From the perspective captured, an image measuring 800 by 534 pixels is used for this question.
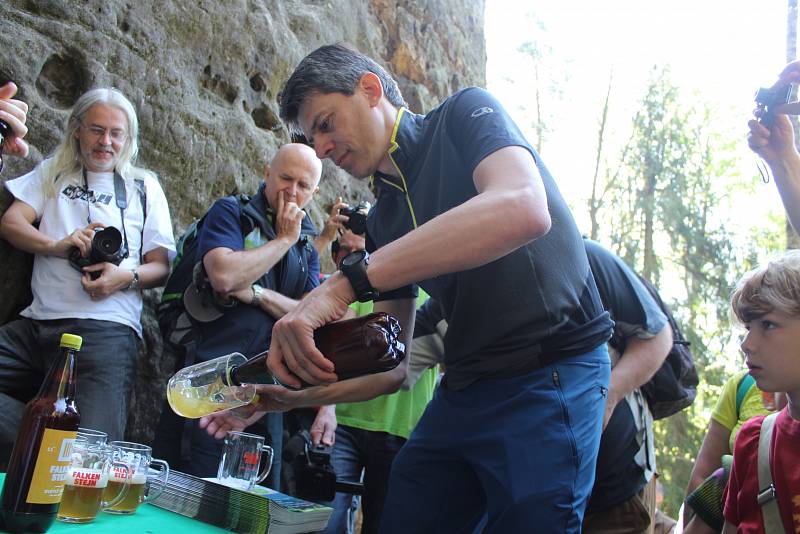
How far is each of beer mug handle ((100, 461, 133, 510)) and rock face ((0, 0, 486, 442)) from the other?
186cm

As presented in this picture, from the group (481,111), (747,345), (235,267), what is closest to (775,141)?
(747,345)

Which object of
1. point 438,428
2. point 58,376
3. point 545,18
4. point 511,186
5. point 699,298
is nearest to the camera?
point 58,376

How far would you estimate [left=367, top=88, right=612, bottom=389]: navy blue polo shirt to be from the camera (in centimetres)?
169

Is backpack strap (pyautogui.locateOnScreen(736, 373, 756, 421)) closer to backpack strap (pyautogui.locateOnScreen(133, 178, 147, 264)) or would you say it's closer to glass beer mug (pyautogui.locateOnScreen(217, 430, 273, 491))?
glass beer mug (pyautogui.locateOnScreen(217, 430, 273, 491))

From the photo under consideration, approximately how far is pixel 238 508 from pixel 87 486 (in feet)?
1.03

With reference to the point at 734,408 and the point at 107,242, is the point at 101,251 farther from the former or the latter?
the point at 734,408

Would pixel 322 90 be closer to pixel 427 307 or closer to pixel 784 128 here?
pixel 427 307

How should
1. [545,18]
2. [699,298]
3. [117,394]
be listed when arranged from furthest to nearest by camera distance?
[545,18]
[699,298]
[117,394]

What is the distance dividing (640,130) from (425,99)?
337 inches

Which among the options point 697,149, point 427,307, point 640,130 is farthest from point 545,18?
point 427,307

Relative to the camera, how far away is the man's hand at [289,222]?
325cm

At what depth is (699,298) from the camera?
1220 cm

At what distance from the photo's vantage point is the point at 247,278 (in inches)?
120

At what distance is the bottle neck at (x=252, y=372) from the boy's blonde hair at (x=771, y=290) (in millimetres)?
1558
